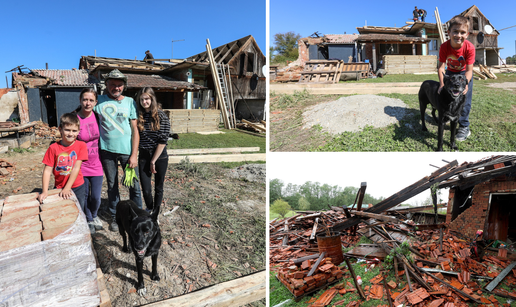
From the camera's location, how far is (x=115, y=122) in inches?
164

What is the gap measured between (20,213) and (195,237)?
2423 millimetres

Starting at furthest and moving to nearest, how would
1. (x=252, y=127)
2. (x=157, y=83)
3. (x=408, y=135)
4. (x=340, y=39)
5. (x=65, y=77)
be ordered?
(x=340, y=39), (x=65, y=77), (x=252, y=127), (x=157, y=83), (x=408, y=135)

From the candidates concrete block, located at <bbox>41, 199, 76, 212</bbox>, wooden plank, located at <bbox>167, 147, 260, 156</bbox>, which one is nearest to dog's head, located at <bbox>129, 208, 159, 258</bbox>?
concrete block, located at <bbox>41, 199, 76, 212</bbox>

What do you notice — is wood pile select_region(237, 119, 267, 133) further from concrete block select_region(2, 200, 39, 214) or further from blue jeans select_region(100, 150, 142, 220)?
concrete block select_region(2, 200, 39, 214)

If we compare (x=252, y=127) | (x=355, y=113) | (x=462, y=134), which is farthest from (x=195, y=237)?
(x=252, y=127)

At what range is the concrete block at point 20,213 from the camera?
2941 millimetres

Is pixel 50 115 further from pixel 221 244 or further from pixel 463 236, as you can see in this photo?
pixel 463 236

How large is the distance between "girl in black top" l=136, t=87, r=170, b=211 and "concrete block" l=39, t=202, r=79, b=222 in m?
1.14

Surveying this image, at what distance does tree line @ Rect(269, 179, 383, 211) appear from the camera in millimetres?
16125

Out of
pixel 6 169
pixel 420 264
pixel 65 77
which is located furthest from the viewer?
pixel 65 77

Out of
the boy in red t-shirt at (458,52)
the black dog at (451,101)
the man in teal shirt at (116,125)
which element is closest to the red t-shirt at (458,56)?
the boy in red t-shirt at (458,52)

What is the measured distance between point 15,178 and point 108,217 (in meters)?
4.59

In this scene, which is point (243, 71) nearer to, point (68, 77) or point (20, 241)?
point (68, 77)

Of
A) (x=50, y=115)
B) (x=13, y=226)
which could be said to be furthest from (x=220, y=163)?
(x=50, y=115)
